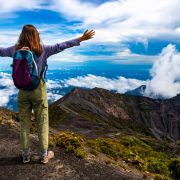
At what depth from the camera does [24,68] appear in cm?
1088

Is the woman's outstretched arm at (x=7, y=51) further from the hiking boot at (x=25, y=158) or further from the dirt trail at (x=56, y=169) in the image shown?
the dirt trail at (x=56, y=169)

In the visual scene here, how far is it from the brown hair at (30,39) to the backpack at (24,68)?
15 centimetres

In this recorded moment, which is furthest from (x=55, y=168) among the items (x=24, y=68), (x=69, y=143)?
(x=24, y=68)

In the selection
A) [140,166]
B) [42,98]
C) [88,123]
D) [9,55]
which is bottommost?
[88,123]

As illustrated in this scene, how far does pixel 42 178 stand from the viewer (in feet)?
37.8

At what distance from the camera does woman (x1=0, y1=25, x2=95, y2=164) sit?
36.2ft

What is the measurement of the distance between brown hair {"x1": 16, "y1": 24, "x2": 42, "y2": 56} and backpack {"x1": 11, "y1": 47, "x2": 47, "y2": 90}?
15 cm

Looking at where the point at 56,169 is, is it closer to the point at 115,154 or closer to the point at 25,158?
the point at 25,158

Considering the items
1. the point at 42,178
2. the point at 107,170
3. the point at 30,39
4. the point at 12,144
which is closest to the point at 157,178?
the point at 107,170

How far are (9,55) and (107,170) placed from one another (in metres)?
4.92

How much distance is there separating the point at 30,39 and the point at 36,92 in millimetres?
1633

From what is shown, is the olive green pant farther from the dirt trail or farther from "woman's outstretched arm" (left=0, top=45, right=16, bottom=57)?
"woman's outstretched arm" (left=0, top=45, right=16, bottom=57)

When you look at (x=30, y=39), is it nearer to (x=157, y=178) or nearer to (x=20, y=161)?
(x=20, y=161)

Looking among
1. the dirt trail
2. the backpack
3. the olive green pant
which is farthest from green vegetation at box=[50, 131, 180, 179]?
the backpack
